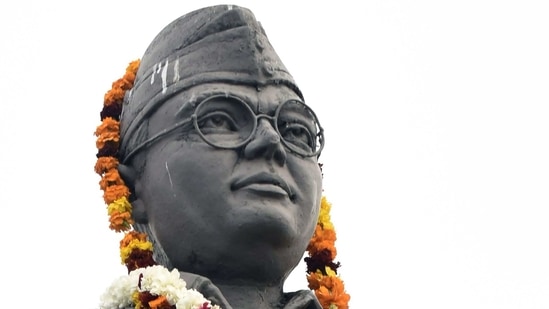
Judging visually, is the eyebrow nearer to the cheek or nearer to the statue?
the statue

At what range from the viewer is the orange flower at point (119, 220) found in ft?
30.8

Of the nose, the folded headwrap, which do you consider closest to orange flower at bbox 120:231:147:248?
the folded headwrap

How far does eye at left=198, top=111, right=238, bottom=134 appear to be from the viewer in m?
9.16

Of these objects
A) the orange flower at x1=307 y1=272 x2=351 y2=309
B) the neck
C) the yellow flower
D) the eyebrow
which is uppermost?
the eyebrow

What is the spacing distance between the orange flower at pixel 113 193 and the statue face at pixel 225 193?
0.19 metres

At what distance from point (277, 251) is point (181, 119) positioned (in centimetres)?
126

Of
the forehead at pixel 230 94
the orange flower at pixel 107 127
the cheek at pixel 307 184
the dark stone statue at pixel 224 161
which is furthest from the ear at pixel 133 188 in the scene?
the cheek at pixel 307 184

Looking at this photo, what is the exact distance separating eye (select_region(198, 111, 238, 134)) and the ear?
30.6 inches

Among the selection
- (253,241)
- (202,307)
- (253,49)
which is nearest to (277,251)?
(253,241)

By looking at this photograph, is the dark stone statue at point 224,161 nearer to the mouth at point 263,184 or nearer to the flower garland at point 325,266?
the mouth at point 263,184

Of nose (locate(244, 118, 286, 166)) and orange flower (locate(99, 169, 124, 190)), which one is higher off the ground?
nose (locate(244, 118, 286, 166))

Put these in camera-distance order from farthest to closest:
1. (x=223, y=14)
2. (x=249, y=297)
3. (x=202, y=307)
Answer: (x=223, y=14), (x=249, y=297), (x=202, y=307)

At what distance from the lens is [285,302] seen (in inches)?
362

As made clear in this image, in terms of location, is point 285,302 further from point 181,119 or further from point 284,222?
point 181,119
